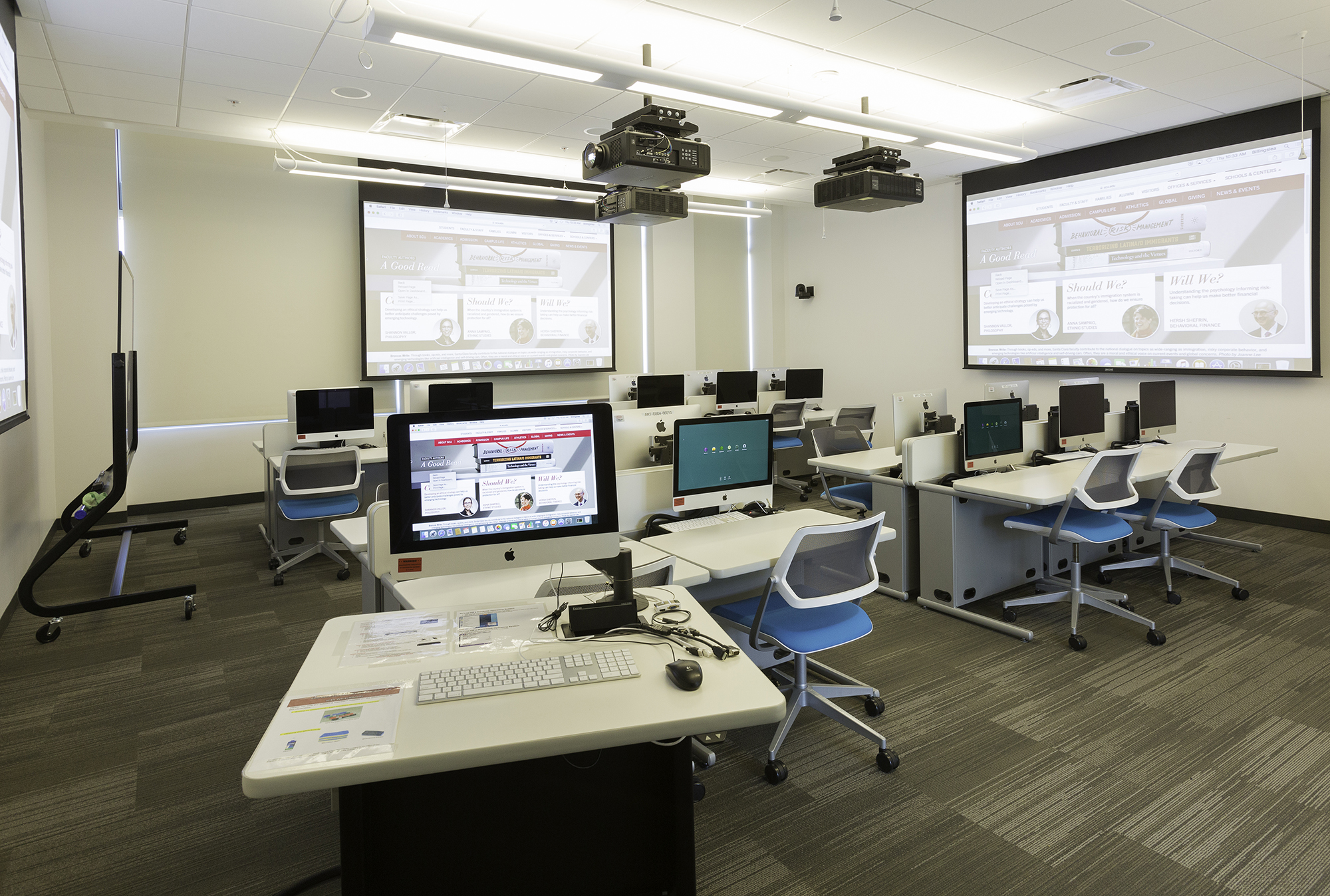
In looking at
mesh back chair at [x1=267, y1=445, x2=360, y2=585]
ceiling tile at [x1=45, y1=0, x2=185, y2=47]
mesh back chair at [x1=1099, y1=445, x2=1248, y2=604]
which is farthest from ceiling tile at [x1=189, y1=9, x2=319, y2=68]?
mesh back chair at [x1=1099, y1=445, x2=1248, y2=604]

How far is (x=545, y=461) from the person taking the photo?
2186 mm

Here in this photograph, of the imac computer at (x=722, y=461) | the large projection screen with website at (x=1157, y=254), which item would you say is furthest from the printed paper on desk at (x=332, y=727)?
the large projection screen with website at (x=1157, y=254)

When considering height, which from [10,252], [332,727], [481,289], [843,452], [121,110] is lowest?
[332,727]

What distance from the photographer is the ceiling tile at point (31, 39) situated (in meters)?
4.21

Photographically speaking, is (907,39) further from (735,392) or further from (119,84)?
(119,84)

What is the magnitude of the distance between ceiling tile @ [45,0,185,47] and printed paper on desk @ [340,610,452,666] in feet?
12.5

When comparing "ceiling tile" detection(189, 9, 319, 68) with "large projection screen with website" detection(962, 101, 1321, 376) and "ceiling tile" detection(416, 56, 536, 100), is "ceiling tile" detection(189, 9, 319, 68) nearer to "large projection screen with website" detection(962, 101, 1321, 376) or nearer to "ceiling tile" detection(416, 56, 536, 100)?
"ceiling tile" detection(416, 56, 536, 100)

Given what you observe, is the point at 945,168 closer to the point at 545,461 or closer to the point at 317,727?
the point at 545,461

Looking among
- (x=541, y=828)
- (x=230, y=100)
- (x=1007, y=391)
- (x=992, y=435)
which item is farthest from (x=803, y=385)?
(x=541, y=828)

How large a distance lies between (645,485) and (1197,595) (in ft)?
11.8

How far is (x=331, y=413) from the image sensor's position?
5.79 metres

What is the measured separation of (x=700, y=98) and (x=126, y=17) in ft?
10.3

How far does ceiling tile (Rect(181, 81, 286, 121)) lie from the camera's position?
17.3 feet

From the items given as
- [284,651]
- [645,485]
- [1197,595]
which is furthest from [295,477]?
[1197,595]
